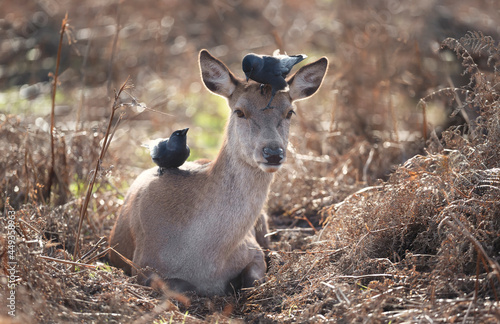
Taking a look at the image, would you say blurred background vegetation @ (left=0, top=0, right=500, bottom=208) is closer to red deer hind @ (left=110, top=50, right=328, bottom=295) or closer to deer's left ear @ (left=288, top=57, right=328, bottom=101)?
deer's left ear @ (left=288, top=57, right=328, bottom=101)

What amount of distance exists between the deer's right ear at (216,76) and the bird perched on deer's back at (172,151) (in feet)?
1.70

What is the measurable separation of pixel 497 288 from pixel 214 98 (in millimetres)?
9585

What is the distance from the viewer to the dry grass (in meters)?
4.05

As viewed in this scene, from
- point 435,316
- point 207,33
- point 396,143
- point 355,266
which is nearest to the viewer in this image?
point 435,316

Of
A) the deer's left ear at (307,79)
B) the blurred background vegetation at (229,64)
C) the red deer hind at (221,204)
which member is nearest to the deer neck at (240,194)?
the red deer hind at (221,204)

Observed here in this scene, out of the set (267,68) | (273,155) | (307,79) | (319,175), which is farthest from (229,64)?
(273,155)

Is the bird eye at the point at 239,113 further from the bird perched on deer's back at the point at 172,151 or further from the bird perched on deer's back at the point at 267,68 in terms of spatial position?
the bird perched on deer's back at the point at 172,151

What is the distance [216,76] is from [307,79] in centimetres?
94

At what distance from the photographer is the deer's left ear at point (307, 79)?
18.4 feet

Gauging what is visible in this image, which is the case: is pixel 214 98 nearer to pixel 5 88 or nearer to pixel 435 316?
pixel 5 88

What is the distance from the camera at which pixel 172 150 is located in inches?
221

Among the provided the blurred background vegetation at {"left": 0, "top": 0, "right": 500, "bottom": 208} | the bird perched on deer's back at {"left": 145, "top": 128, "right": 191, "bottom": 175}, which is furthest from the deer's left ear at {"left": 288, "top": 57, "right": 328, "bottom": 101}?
the bird perched on deer's back at {"left": 145, "top": 128, "right": 191, "bottom": 175}

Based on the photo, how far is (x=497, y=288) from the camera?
149 inches

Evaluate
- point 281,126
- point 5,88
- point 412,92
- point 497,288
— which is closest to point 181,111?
point 5,88
